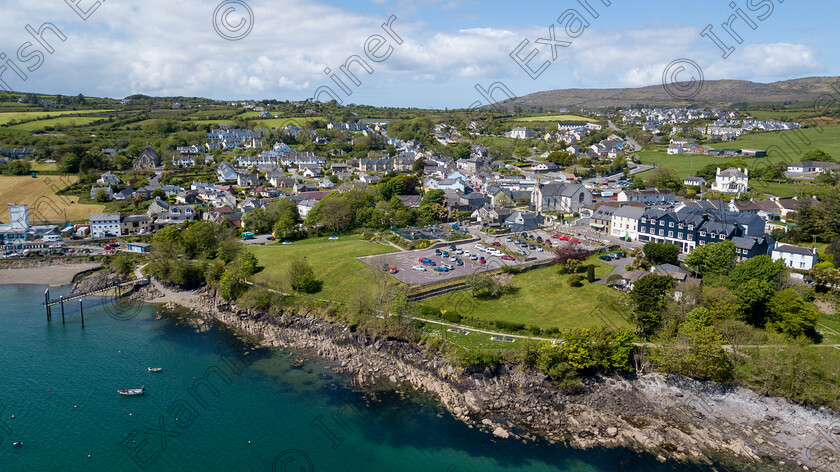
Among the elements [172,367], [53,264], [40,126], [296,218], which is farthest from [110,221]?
[40,126]

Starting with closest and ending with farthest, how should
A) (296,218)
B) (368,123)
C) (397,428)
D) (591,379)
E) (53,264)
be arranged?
1. (397,428)
2. (591,379)
3. (53,264)
4. (296,218)
5. (368,123)

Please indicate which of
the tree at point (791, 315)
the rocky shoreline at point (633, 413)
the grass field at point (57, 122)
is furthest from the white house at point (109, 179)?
the tree at point (791, 315)

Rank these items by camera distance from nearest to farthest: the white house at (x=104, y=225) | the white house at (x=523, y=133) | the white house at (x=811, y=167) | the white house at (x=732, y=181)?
1. the white house at (x=104, y=225)
2. the white house at (x=732, y=181)
3. the white house at (x=811, y=167)
4. the white house at (x=523, y=133)

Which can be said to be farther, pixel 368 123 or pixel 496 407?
pixel 368 123

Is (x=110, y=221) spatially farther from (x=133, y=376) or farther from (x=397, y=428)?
(x=397, y=428)

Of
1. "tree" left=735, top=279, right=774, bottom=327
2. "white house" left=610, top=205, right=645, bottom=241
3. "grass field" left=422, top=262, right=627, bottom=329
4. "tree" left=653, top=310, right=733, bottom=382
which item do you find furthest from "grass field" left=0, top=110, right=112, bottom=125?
"tree" left=735, top=279, right=774, bottom=327

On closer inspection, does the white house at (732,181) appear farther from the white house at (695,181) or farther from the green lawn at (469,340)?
A: the green lawn at (469,340)
